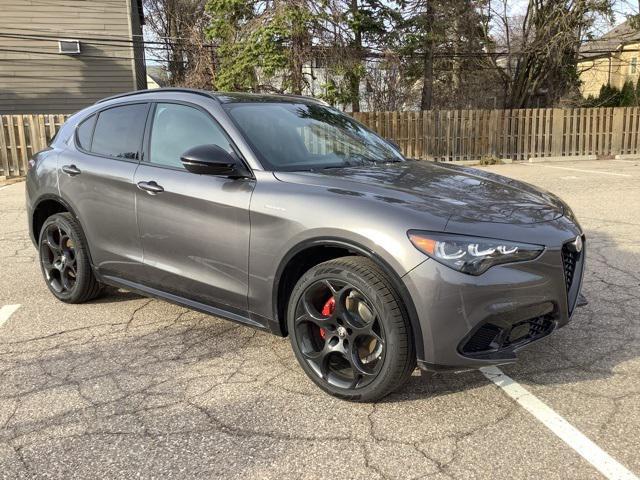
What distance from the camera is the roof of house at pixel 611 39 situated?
73.4ft

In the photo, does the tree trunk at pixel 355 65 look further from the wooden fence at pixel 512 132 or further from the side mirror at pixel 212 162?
the side mirror at pixel 212 162

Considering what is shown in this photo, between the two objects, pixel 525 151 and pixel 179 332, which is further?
pixel 525 151

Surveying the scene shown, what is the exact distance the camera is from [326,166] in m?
3.60

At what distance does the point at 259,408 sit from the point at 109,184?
2.04m

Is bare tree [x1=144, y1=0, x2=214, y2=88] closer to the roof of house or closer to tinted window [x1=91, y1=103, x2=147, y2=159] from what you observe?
the roof of house

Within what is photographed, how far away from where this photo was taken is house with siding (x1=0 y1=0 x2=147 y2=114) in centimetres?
1947

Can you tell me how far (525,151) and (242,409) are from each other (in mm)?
17165

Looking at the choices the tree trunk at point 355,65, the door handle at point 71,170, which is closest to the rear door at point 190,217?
the door handle at point 71,170

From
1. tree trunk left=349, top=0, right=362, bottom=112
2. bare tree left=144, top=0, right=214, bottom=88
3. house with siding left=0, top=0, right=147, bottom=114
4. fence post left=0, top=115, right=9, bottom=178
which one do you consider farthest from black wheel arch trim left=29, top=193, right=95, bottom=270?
house with siding left=0, top=0, right=147, bottom=114

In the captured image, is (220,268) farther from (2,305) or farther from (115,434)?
(2,305)

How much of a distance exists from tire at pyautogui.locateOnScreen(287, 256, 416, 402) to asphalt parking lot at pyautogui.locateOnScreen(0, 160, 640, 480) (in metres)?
0.14

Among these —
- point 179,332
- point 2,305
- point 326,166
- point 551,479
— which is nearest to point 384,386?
point 551,479

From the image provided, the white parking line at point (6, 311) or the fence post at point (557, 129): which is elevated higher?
the fence post at point (557, 129)

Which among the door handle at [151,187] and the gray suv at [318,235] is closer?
the gray suv at [318,235]
